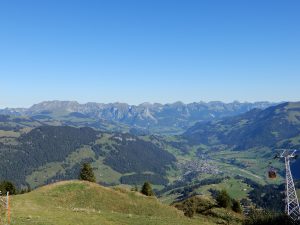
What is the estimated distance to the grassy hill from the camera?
60.0 meters

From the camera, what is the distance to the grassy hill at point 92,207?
5996cm

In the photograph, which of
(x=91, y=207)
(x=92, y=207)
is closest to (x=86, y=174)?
(x=92, y=207)

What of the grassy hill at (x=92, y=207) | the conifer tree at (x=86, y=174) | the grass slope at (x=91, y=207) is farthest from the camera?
the conifer tree at (x=86, y=174)

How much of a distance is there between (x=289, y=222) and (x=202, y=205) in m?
49.5

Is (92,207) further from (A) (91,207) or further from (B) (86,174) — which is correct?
(B) (86,174)

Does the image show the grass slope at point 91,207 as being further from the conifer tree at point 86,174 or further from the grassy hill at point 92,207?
the conifer tree at point 86,174

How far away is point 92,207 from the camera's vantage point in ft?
269

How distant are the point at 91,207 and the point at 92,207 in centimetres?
27

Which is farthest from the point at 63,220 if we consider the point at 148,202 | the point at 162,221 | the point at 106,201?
the point at 148,202

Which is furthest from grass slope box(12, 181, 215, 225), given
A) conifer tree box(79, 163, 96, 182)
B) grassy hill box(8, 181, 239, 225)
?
conifer tree box(79, 163, 96, 182)

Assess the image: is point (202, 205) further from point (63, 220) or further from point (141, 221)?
point (63, 220)

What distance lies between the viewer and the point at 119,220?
62.3 metres

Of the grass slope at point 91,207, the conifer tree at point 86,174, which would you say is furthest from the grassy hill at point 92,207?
the conifer tree at point 86,174

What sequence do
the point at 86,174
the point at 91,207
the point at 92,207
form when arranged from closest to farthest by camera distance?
the point at 91,207
the point at 92,207
the point at 86,174
